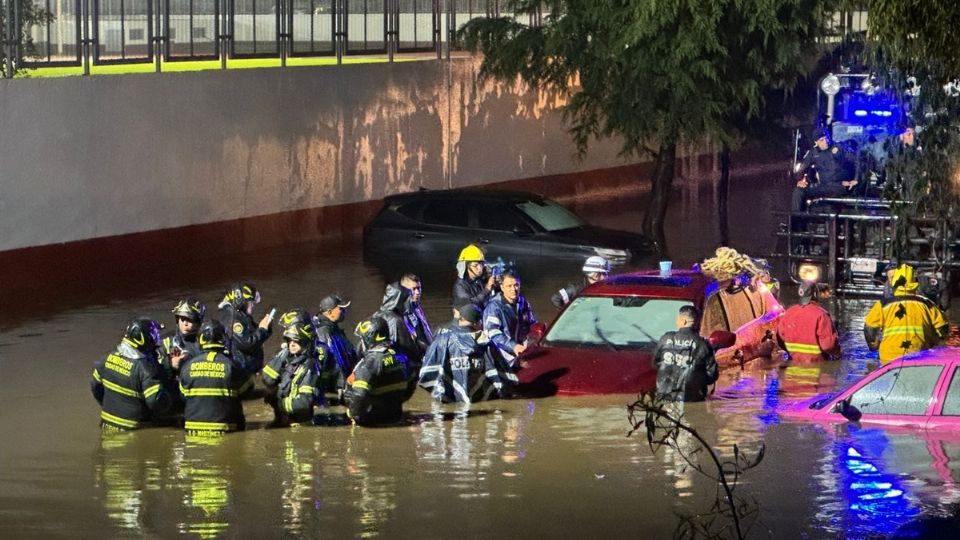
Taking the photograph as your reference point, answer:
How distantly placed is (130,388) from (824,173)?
41.2 ft

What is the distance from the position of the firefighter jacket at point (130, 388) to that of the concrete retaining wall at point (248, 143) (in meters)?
9.85

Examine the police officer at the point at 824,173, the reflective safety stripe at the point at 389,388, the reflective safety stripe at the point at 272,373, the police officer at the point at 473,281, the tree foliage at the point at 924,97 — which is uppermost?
the tree foliage at the point at 924,97

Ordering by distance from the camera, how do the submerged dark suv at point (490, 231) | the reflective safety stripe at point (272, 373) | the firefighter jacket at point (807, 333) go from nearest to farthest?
1. the reflective safety stripe at point (272, 373)
2. the firefighter jacket at point (807, 333)
3. the submerged dark suv at point (490, 231)

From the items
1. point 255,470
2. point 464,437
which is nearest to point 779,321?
point 464,437

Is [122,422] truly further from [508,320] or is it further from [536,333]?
[508,320]

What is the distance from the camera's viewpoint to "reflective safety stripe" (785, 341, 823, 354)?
59.7 feet

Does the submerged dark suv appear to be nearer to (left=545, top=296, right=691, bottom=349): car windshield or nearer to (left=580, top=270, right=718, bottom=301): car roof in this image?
(left=580, top=270, right=718, bottom=301): car roof

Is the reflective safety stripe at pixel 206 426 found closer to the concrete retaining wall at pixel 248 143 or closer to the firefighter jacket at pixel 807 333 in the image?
the firefighter jacket at pixel 807 333

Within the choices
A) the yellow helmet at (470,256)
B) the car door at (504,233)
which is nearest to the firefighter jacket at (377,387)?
the yellow helmet at (470,256)

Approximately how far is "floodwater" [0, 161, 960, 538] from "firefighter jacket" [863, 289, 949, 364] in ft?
2.38

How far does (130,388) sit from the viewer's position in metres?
14.8

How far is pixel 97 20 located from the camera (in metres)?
25.7

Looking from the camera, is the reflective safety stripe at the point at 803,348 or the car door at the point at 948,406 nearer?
the car door at the point at 948,406

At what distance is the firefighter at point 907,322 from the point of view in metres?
17.1
